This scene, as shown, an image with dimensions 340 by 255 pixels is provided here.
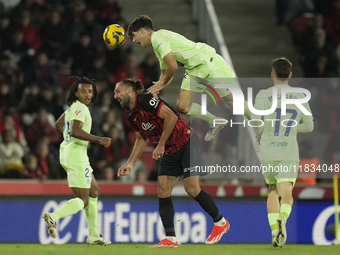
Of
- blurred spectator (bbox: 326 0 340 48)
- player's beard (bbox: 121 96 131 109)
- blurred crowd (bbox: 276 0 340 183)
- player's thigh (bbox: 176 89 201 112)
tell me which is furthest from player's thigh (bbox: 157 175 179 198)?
blurred spectator (bbox: 326 0 340 48)

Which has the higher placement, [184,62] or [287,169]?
[184,62]

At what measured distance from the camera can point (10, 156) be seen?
10.6 meters

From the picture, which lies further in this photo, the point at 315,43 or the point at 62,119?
the point at 315,43

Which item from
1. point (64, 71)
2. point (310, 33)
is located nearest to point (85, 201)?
point (64, 71)

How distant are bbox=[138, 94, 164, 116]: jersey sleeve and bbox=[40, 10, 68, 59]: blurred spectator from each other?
594cm

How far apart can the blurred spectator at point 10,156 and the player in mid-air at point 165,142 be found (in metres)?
3.68

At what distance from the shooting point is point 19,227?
9.41 metres

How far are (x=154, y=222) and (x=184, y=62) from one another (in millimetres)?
2864

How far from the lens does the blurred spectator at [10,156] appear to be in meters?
10.4

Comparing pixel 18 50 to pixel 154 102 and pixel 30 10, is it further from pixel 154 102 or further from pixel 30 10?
pixel 154 102

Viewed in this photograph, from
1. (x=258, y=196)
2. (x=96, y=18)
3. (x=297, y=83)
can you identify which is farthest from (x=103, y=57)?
(x=258, y=196)

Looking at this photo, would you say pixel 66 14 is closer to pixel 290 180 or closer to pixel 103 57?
pixel 103 57

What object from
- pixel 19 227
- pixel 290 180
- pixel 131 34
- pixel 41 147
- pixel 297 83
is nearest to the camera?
pixel 290 180

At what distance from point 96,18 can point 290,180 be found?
7.54 m
